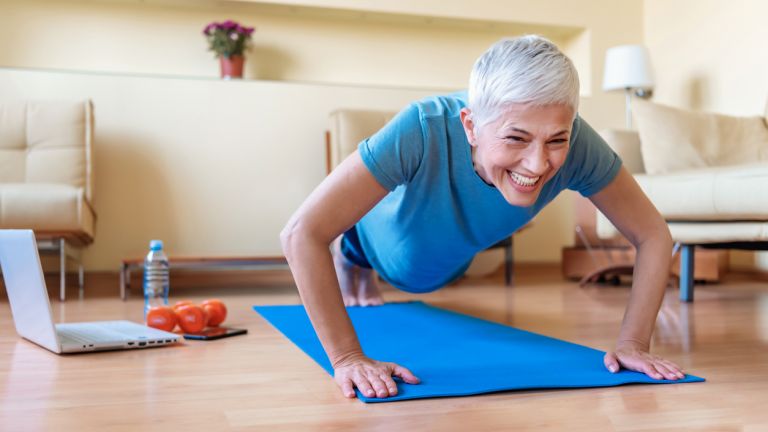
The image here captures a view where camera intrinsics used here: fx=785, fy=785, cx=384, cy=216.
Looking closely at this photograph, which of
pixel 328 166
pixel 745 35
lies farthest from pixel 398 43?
pixel 745 35

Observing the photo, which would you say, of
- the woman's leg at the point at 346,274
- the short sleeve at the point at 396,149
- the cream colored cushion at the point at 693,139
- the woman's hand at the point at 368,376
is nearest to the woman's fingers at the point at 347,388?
the woman's hand at the point at 368,376

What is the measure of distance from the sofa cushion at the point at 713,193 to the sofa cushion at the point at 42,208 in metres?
2.23

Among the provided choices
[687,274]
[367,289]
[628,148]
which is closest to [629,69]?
[628,148]

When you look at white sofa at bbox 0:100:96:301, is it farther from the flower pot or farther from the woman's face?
the woman's face

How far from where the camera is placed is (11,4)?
4305 mm

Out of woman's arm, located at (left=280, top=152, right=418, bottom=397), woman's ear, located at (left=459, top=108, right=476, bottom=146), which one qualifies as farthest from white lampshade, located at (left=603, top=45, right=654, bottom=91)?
woman's arm, located at (left=280, top=152, right=418, bottom=397)

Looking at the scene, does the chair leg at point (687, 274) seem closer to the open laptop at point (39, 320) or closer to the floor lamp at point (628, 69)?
the floor lamp at point (628, 69)

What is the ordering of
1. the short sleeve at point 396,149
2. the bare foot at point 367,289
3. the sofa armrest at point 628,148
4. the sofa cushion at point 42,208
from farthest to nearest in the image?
the sofa armrest at point 628,148, the sofa cushion at point 42,208, the bare foot at point 367,289, the short sleeve at point 396,149

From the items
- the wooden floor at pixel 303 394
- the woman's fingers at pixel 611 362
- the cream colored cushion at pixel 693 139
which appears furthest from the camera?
the cream colored cushion at pixel 693 139

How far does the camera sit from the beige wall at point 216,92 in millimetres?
4191

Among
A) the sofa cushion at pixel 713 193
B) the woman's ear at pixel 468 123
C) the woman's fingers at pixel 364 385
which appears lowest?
the woman's fingers at pixel 364 385

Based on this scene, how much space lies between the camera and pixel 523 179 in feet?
4.40

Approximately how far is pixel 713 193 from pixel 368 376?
181cm

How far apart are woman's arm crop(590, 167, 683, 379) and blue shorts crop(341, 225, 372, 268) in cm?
81
